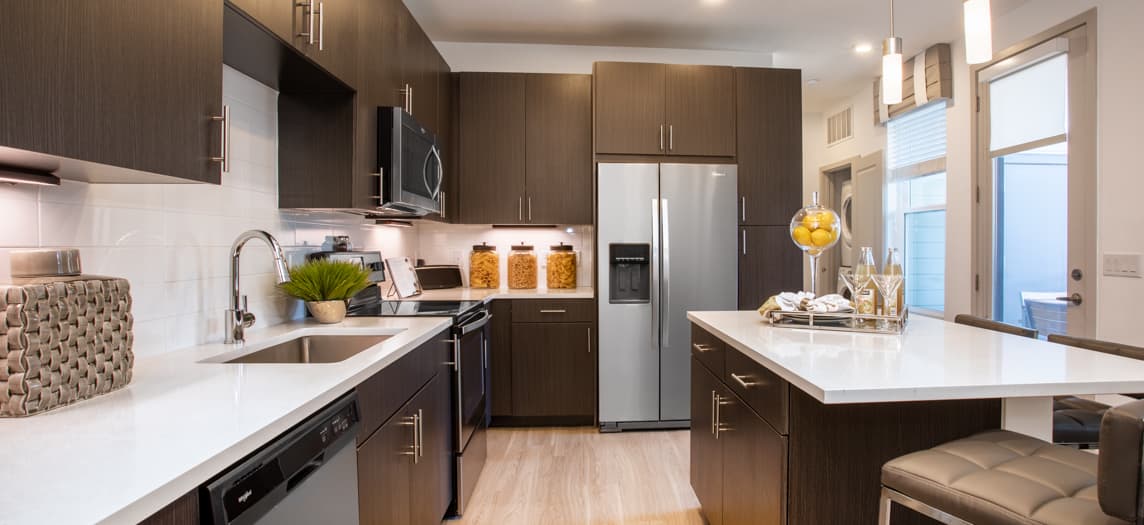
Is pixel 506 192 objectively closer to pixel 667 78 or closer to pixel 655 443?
pixel 667 78

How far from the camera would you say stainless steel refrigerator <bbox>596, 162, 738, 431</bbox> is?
330cm

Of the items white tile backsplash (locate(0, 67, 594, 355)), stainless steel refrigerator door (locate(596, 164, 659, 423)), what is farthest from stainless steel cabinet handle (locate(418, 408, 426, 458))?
stainless steel refrigerator door (locate(596, 164, 659, 423))

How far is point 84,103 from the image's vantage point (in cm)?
87

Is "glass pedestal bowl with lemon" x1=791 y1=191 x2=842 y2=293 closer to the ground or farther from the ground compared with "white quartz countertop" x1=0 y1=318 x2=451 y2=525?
farther from the ground

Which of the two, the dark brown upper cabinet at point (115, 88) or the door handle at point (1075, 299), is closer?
the dark brown upper cabinet at point (115, 88)

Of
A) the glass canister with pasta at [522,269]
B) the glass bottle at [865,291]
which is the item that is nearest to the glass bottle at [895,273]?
the glass bottle at [865,291]

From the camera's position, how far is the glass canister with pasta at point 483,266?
367 centimetres

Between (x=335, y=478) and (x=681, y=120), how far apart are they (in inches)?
115

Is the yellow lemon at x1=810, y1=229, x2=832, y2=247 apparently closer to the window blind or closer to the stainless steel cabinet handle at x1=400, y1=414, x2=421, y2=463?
the stainless steel cabinet handle at x1=400, y1=414, x2=421, y2=463

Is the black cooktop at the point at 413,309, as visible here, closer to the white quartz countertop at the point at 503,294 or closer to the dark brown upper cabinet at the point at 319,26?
the white quartz countertop at the point at 503,294

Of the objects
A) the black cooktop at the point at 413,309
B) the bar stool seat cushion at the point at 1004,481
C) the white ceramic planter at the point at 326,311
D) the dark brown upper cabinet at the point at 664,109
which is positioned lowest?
the bar stool seat cushion at the point at 1004,481

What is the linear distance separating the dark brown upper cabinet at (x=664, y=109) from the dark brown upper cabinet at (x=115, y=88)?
2432mm

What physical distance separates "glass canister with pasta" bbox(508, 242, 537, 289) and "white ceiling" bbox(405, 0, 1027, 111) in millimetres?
1508

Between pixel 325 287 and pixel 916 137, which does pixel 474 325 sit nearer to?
pixel 325 287
